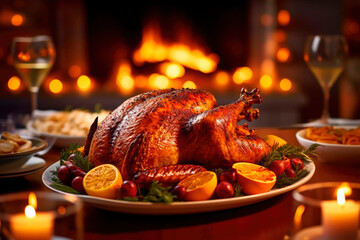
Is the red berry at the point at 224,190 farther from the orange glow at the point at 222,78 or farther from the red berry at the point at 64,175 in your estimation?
the orange glow at the point at 222,78

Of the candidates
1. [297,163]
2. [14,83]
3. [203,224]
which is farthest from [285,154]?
[14,83]

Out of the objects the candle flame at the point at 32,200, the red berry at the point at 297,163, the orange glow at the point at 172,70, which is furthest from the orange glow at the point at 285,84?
the candle flame at the point at 32,200

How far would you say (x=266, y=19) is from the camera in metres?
4.67

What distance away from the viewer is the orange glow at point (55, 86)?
15.1 ft

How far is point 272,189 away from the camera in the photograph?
119cm

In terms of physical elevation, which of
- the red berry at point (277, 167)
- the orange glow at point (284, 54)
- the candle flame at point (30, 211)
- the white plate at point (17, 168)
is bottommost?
the white plate at point (17, 168)

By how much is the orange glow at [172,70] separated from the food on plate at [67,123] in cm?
271

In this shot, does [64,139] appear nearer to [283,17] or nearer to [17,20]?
[17,20]

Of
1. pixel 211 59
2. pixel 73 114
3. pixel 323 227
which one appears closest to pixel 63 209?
pixel 323 227

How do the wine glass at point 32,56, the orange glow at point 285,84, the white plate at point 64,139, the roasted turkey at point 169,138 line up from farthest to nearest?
the orange glow at point 285,84 < the wine glass at point 32,56 < the white plate at point 64,139 < the roasted turkey at point 169,138

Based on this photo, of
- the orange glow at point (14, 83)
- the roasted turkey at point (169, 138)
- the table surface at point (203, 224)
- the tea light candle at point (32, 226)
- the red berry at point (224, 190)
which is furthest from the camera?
the orange glow at point (14, 83)

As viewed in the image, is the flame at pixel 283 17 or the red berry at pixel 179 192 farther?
the flame at pixel 283 17

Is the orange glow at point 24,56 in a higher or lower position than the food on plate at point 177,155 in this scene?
higher

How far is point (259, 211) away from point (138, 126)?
1.21 feet
